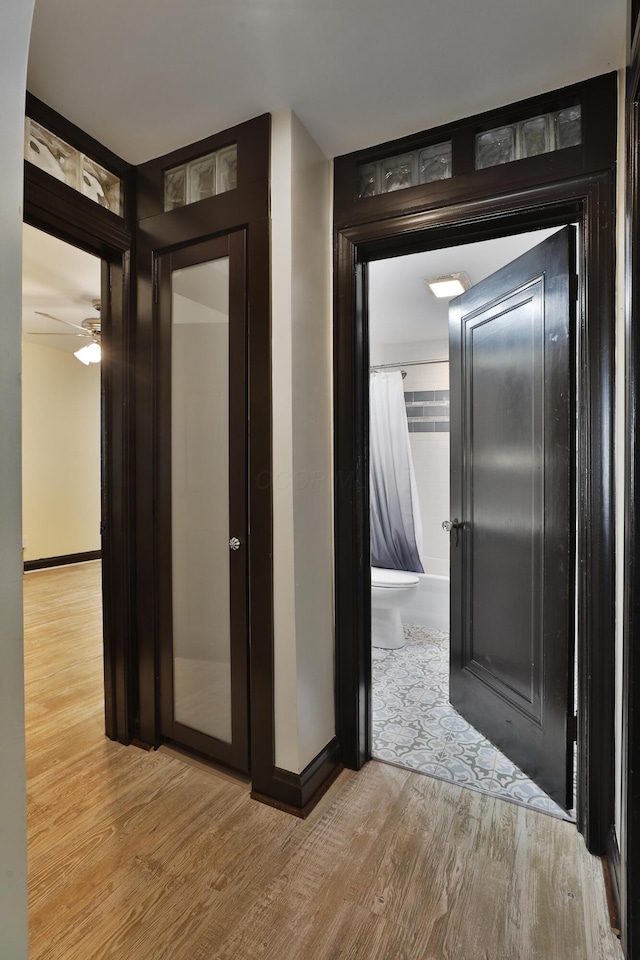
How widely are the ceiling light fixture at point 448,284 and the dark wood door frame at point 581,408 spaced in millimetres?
1244

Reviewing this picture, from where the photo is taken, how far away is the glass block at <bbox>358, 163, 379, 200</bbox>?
199 cm

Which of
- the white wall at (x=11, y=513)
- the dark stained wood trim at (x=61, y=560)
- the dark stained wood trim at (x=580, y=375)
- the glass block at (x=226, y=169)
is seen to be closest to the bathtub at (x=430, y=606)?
the dark stained wood trim at (x=580, y=375)

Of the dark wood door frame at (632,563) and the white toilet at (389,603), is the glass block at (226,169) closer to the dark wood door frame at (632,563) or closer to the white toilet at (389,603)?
the dark wood door frame at (632,563)

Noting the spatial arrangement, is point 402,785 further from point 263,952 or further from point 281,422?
point 281,422

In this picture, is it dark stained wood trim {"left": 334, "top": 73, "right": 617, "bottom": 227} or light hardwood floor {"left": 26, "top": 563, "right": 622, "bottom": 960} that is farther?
dark stained wood trim {"left": 334, "top": 73, "right": 617, "bottom": 227}

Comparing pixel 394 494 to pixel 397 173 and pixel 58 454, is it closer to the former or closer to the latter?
pixel 397 173

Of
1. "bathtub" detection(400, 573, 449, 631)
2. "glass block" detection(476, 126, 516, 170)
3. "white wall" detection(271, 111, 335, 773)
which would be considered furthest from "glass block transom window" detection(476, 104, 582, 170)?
"bathtub" detection(400, 573, 449, 631)

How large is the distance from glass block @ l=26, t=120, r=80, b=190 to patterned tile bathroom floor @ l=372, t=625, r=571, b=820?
2.67 m

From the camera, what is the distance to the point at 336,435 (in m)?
2.03

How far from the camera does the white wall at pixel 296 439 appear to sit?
5.79 ft

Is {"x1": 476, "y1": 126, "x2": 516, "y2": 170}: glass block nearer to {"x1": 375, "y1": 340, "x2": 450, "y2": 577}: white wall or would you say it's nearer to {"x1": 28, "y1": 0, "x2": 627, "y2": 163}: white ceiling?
{"x1": 28, "y1": 0, "x2": 627, "y2": 163}: white ceiling

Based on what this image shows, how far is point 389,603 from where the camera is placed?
3.35 meters

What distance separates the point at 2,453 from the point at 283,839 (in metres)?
1.64

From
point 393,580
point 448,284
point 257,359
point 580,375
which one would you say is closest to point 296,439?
point 257,359
